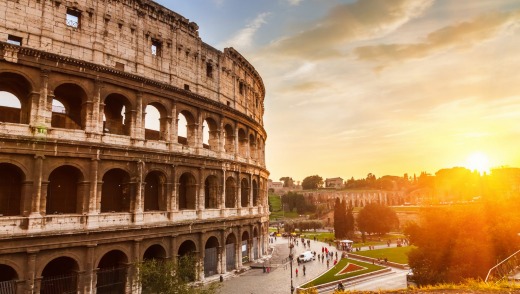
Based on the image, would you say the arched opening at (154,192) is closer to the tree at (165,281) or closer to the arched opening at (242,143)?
the tree at (165,281)

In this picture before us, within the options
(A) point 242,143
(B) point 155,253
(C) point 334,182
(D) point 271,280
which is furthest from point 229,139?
(C) point 334,182

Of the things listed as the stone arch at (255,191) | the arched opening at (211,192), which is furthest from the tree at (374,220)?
the arched opening at (211,192)

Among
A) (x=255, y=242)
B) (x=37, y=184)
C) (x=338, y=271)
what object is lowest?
(x=338, y=271)

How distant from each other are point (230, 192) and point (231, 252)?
4658 mm

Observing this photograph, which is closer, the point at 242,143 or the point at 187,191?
the point at 187,191

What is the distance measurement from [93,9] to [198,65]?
25.9ft

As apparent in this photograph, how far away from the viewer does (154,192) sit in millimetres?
22641

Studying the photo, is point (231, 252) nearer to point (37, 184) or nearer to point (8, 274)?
point (8, 274)

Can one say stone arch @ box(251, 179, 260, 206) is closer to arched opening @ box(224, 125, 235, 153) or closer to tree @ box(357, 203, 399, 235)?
arched opening @ box(224, 125, 235, 153)

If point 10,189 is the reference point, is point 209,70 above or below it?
above

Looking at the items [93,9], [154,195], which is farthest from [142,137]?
[93,9]

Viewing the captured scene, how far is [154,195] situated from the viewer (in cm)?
2264

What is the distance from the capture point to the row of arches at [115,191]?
56.3 ft

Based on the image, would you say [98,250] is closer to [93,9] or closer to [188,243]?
[188,243]
